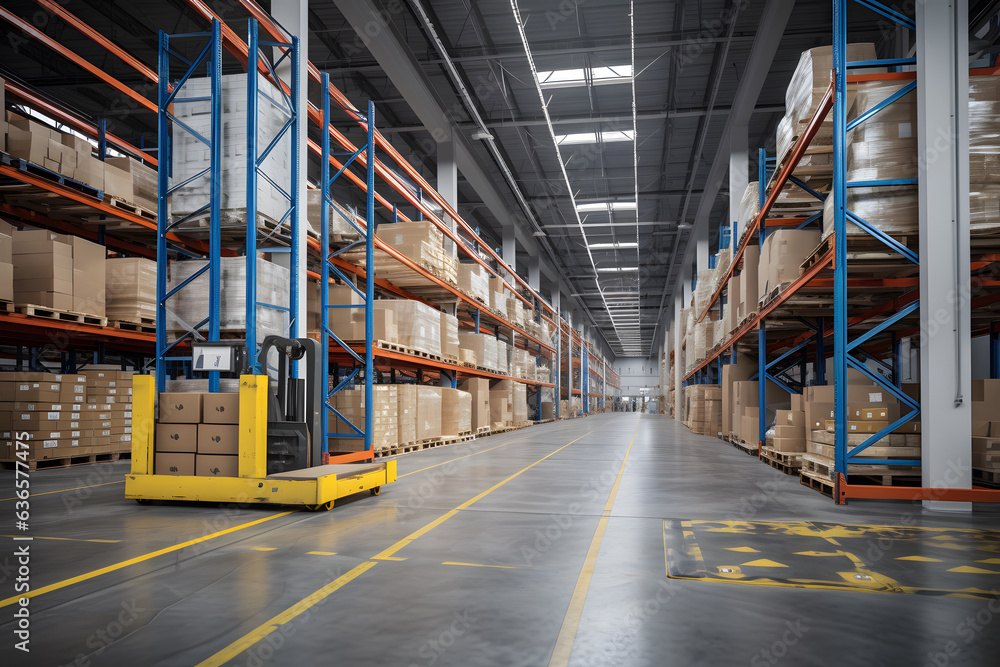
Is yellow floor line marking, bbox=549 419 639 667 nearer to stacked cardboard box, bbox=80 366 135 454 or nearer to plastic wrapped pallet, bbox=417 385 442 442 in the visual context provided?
plastic wrapped pallet, bbox=417 385 442 442

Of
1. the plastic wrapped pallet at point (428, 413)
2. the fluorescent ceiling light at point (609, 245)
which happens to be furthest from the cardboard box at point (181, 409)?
the fluorescent ceiling light at point (609, 245)

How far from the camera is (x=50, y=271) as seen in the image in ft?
23.9

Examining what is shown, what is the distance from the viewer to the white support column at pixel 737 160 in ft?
Result: 48.3

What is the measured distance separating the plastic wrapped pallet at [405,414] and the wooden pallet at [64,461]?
157 inches

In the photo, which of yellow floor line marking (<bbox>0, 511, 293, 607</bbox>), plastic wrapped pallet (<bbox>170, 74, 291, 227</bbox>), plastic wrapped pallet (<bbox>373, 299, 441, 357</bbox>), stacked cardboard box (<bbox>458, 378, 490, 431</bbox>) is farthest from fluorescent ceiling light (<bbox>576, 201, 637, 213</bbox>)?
yellow floor line marking (<bbox>0, 511, 293, 607</bbox>)

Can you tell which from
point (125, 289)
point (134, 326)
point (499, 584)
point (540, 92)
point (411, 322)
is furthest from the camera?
point (540, 92)

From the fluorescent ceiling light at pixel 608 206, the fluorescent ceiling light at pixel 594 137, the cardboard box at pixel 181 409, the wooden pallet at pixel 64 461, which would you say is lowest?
the wooden pallet at pixel 64 461

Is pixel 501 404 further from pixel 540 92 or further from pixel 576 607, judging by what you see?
pixel 576 607

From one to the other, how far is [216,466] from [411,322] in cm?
587

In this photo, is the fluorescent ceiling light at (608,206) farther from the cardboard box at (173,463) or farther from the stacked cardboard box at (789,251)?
the cardboard box at (173,463)

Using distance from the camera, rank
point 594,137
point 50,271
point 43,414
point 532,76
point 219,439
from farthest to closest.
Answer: point 594,137
point 532,76
point 43,414
point 50,271
point 219,439

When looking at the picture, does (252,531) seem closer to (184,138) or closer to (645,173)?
(184,138)

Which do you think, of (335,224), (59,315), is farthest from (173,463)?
(335,224)

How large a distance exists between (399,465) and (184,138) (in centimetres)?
485
